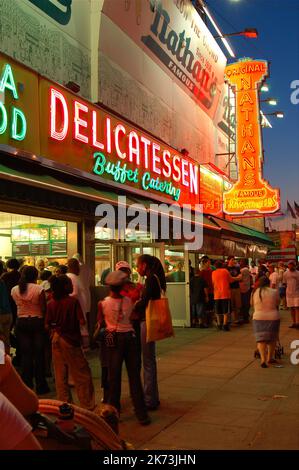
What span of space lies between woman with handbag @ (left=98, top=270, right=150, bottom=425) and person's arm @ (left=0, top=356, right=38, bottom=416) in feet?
11.0

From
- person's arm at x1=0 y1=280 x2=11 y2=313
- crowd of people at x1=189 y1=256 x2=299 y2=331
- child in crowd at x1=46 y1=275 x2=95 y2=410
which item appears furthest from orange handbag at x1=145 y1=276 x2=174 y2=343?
crowd of people at x1=189 y1=256 x2=299 y2=331

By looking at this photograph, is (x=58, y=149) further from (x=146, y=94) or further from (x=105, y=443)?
(x=105, y=443)

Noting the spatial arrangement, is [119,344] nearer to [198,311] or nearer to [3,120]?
[3,120]

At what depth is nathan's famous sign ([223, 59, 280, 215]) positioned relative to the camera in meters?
18.6

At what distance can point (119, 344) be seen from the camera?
6008 millimetres

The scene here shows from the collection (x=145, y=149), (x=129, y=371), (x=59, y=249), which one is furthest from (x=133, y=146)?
(x=129, y=371)

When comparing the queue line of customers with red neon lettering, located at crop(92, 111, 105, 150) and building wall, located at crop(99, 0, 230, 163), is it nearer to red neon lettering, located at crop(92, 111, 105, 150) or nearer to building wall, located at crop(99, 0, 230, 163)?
red neon lettering, located at crop(92, 111, 105, 150)

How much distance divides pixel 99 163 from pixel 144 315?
538 cm

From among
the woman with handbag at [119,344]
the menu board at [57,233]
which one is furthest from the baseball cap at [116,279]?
the menu board at [57,233]

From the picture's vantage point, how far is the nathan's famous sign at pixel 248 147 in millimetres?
18609

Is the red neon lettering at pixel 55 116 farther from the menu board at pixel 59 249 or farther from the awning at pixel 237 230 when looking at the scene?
the awning at pixel 237 230

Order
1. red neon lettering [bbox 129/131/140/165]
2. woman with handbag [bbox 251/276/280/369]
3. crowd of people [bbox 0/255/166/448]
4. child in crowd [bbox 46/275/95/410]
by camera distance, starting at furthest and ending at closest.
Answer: red neon lettering [bbox 129/131/140/165]
woman with handbag [bbox 251/276/280/369]
child in crowd [bbox 46/275/95/410]
crowd of people [bbox 0/255/166/448]

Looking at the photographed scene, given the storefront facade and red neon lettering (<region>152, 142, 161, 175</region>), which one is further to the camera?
red neon lettering (<region>152, 142, 161, 175</region>)

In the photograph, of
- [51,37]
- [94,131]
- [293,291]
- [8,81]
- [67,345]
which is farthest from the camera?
[293,291]
